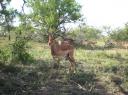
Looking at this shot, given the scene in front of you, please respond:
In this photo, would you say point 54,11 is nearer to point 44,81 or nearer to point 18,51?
point 18,51

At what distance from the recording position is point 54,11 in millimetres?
39156

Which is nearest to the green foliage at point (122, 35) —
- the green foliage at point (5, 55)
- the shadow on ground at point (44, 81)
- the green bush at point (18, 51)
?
the shadow on ground at point (44, 81)

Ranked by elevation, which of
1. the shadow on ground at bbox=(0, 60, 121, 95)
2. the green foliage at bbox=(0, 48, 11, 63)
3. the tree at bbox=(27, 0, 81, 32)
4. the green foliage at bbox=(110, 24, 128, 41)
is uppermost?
the tree at bbox=(27, 0, 81, 32)

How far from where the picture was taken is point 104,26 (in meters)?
63.7

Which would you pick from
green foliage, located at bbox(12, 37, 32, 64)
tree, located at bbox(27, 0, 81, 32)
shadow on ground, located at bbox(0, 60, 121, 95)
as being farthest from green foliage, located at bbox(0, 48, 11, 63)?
tree, located at bbox(27, 0, 81, 32)

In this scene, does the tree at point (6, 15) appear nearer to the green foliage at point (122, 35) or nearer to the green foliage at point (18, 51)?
the green foliage at point (18, 51)

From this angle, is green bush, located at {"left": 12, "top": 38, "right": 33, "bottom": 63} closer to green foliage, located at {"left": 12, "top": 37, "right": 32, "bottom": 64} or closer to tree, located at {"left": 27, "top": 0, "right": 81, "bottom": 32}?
green foliage, located at {"left": 12, "top": 37, "right": 32, "bottom": 64}

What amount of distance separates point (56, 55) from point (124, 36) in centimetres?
3180

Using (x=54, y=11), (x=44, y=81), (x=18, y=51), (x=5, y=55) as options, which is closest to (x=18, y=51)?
(x=18, y=51)

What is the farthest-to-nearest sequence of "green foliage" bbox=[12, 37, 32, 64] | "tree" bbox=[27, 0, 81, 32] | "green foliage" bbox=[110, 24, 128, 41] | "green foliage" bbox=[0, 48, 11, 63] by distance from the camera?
"green foliage" bbox=[110, 24, 128, 41] < "tree" bbox=[27, 0, 81, 32] < "green foliage" bbox=[12, 37, 32, 64] < "green foliage" bbox=[0, 48, 11, 63]

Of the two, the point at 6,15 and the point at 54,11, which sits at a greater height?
the point at 54,11

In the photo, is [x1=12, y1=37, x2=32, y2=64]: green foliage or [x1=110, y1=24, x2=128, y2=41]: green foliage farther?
[x1=110, y1=24, x2=128, y2=41]: green foliage

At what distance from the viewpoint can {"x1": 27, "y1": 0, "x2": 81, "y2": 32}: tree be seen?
3894cm

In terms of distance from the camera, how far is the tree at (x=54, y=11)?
3894 cm
